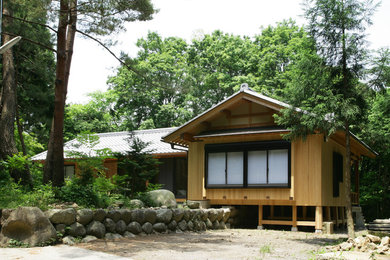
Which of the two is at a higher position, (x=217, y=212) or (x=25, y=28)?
(x=25, y=28)

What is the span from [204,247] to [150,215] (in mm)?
2272

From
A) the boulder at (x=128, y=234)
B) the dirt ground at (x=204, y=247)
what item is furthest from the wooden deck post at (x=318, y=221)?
the boulder at (x=128, y=234)

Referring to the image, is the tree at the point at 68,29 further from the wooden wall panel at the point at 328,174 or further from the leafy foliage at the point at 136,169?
the wooden wall panel at the point at 328,174

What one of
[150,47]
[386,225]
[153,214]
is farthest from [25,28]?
[150,47]

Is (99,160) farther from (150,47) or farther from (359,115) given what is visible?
(150,47)

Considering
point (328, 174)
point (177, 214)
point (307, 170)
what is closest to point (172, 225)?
point (177, 214)

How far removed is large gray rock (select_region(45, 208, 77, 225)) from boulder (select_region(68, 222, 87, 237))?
0.32ft

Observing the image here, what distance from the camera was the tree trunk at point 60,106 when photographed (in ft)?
37.2

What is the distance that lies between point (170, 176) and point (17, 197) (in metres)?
11.8

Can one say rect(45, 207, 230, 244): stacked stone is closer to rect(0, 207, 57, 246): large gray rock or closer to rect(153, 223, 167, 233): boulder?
rect(153, 223, 167, 233): boulder

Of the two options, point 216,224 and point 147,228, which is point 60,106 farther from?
point 216,224

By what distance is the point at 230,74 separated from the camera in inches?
1363

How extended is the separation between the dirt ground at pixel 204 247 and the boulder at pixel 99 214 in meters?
0.57

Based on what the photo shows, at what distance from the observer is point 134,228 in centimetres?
1048
